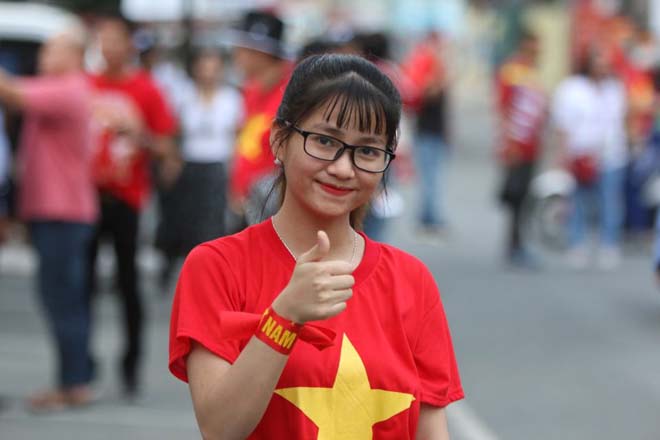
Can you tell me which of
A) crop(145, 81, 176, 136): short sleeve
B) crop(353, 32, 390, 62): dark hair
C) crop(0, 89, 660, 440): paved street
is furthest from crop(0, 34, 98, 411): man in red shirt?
crop(353, 32, 390, 62): dark hair

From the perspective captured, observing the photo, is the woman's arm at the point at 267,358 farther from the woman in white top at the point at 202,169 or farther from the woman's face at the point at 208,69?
the woman's face at the point at 208,69

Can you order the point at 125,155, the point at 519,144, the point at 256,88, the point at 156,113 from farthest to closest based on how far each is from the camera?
1. the point at 519,144
2. the point at 156,113
3. the point at 125,155
4. the point at 256,88

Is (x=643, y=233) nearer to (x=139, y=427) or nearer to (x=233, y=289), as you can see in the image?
(x=139, y=427)

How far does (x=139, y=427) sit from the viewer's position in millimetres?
6961

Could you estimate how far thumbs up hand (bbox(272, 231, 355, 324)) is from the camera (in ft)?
8.09

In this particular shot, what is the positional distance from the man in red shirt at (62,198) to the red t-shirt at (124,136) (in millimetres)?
190

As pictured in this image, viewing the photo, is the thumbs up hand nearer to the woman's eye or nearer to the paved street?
the woman's eye

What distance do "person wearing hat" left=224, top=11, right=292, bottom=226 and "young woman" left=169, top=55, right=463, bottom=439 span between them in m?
3.21

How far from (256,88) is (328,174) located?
4023 millimetres

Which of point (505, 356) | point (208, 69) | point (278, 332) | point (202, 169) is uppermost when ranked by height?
point (208, 69)

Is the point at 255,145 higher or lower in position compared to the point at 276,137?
lower

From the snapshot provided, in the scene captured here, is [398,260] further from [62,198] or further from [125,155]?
[125,155]

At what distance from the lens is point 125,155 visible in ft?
24.8

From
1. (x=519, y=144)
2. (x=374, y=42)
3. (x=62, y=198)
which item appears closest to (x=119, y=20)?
(x=62, y=198)
